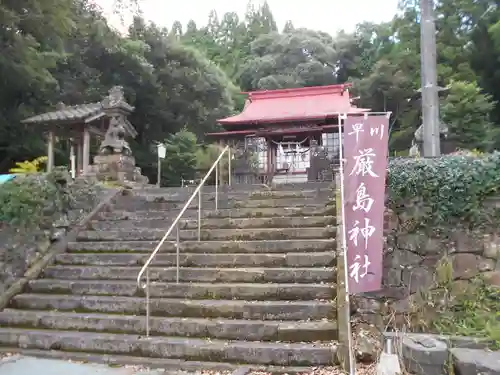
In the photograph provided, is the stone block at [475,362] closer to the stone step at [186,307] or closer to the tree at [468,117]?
the stone step at [186,307]

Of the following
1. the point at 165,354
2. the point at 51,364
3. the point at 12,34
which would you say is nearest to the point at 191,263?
the point at 165,354

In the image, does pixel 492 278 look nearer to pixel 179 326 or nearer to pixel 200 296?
pixel 200 296

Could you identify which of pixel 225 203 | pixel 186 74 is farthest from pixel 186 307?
pixel 186 74

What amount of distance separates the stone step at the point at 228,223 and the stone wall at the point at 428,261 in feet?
3.11

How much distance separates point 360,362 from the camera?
3.89m

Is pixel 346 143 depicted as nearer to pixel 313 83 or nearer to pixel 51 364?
pixel 51 364

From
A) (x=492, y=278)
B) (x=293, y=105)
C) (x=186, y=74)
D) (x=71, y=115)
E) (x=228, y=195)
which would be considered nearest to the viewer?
(x=492, y=278)

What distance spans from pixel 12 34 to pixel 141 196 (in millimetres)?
6055

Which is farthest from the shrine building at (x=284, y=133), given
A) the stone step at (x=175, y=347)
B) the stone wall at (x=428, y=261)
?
the stone step at (x=175, y=347)

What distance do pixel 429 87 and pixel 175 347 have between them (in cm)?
666

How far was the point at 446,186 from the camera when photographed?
5516 mm

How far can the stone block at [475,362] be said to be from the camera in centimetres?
328

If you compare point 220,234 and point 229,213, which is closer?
point 220,234

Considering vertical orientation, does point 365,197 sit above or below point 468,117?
below
